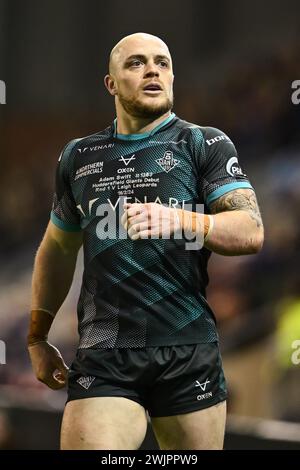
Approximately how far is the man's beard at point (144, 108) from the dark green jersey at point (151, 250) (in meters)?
0.08

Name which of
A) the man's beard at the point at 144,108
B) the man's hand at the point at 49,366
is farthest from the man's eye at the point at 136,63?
the man's hand at the point at 49,366

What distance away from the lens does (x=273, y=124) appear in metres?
10.1

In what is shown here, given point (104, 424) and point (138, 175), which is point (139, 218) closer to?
point (138, 175)

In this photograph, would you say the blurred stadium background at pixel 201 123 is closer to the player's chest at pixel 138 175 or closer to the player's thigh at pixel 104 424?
the player's thigh at pixel 104 424

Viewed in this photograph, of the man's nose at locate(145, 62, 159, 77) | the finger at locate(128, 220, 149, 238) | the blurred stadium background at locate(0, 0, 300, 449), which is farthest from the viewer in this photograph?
the blurred stadium background at locate(0, 0, 300, 449)

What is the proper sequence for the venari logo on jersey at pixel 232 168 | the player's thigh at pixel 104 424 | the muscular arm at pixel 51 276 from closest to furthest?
the player's thigh at pixel 104 424 < the venari logo on jersey at pixel 232 168 < the muscular arm at pixel 51 276

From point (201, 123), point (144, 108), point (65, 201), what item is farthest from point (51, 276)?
point (201, 123)

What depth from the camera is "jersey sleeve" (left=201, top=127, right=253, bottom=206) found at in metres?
4.03

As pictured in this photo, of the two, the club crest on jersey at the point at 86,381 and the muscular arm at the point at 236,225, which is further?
the club crest on jersey at the point at 86,381

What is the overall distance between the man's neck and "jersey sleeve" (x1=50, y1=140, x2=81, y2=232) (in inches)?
12.7

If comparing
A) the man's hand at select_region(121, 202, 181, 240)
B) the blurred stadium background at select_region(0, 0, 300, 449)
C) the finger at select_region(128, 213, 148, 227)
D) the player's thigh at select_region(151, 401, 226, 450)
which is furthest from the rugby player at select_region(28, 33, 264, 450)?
the blurred stadium background at select_region(0, 0, 300, 449)

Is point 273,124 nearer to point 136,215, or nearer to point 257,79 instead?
point 257,79

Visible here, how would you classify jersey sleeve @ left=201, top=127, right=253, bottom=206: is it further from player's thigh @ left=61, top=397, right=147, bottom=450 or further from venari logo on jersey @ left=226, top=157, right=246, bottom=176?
player's thigh @ left=61, top=397, right=147, bottom=450

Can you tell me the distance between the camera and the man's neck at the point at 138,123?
4.32 meters
